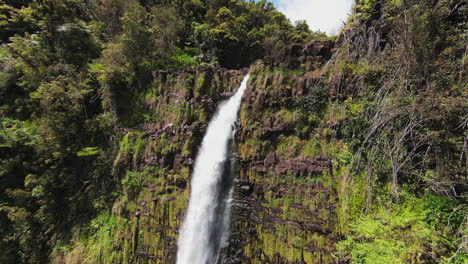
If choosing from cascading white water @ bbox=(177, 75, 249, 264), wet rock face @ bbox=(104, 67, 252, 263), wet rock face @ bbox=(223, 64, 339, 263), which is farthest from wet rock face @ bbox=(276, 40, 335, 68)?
cascading white water @ bbox=(177, 75, 249, 264)

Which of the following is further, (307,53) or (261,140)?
(307,53)

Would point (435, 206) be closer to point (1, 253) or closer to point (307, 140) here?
point (307, 140)

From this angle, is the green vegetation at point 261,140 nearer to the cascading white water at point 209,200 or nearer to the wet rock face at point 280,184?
the wet rock face at point 280,184

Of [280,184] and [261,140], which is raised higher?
[261,140]

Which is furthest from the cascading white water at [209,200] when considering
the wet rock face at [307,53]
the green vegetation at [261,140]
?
the wet rock face at [307,53]

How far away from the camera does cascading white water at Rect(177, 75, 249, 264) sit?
7082 millimetres

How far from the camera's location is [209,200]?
7625 mm

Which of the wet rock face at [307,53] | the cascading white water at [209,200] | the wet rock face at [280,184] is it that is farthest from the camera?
the wet rock face at [307,53]

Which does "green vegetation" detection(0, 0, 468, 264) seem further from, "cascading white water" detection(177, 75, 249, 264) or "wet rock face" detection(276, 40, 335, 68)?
"cascading white water" detection(177, 75, 249, 264)

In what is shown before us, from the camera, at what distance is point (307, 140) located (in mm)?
7000

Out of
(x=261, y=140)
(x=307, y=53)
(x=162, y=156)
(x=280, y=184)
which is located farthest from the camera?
(x=162, y=156)

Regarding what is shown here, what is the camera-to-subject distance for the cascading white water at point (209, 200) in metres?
7.08

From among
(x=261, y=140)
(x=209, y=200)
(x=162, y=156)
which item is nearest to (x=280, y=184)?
(x=261, y=140)

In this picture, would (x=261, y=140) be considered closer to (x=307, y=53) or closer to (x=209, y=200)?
(x=209, y=200)
